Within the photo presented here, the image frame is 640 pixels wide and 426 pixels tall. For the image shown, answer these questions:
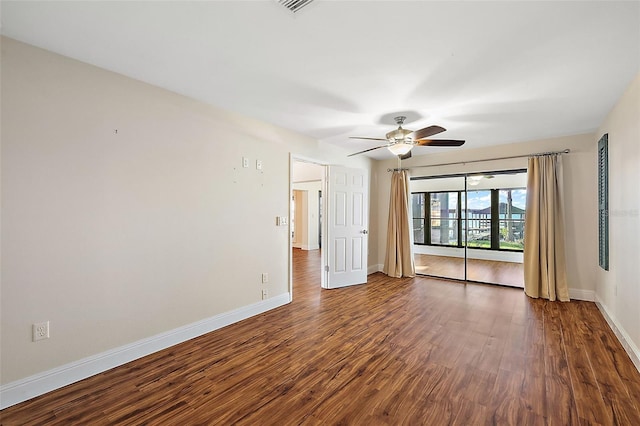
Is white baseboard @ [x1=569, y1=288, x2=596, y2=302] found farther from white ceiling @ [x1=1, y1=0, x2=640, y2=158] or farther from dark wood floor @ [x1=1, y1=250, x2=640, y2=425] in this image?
white ceiling @ [x1=1, y1=0, x2=640, y2=158]

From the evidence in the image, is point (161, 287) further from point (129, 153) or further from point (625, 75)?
point (625, 75)

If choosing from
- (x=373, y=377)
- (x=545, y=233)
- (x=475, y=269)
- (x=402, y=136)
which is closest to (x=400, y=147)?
(x=402, y=136)

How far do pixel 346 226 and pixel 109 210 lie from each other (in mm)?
3514

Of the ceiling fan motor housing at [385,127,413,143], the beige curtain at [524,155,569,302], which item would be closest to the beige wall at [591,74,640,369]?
the beige curtain at [524,155,569,302]

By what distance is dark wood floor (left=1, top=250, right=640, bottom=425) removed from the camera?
1.79 meters

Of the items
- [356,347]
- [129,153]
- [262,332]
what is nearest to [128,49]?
[129,153]

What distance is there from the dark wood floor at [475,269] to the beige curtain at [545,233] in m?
0.64

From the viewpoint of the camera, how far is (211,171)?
3100 millimetres

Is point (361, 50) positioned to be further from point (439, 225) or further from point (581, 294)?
point (439, 225)

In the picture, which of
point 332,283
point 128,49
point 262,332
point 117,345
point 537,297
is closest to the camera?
point 128,49

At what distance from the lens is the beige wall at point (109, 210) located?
6.36ft

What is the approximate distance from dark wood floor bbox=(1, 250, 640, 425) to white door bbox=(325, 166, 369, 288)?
135 cm

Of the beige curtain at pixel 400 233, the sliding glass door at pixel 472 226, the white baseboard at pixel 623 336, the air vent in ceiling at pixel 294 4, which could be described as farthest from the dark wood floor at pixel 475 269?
the air vent in ceiling at pixel 294 4

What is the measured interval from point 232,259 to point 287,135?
75.0 inches
